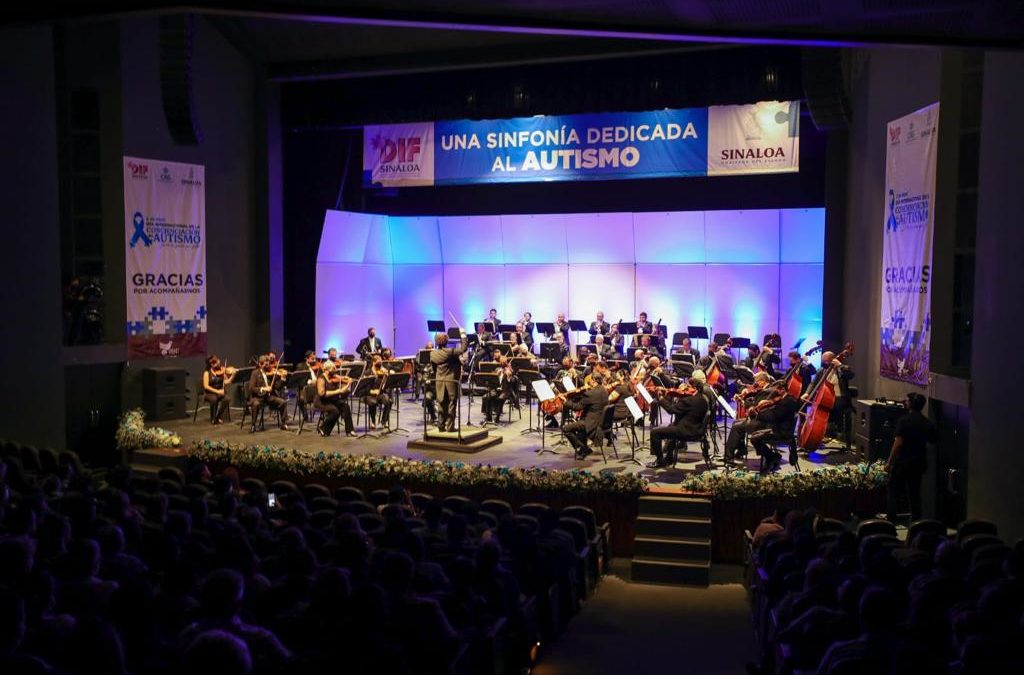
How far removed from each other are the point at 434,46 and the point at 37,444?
11.3m

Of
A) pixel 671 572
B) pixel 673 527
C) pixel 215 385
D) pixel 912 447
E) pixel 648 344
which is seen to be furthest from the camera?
pixel 648 344

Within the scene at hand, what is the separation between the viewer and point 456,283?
2659cm

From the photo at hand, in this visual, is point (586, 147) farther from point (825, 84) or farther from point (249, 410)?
point (249, 410)

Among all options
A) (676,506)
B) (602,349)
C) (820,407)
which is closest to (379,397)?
(602,349)

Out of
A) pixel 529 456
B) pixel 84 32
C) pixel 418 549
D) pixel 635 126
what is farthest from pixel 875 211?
pixel 84 32

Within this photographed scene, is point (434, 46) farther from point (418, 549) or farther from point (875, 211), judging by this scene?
point (418, 549)

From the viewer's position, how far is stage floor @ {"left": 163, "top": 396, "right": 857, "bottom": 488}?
45.2ft

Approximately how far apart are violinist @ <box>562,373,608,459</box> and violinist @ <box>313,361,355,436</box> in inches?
167

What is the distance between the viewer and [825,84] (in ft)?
55.3

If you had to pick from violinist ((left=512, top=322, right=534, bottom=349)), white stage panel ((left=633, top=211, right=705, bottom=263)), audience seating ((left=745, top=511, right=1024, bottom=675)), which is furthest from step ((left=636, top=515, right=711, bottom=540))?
white stage panel ((left=633, top=211, right=705, bottom=263))

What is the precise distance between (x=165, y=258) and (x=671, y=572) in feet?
41.4

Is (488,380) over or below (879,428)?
over

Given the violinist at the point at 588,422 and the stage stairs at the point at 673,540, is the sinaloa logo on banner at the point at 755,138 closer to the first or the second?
the violinist at the point at 588,422

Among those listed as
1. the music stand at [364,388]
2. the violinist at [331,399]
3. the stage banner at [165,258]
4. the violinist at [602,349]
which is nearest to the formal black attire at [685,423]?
the music stand at [364,388]
